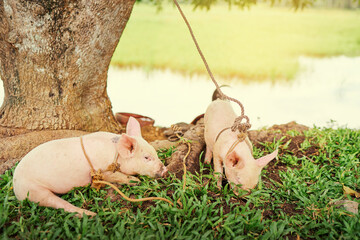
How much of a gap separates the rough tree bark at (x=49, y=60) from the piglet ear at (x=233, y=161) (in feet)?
7.80

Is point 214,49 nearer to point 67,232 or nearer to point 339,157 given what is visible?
point 339,157

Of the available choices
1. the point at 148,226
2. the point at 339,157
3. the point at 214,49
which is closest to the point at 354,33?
the point at 214,49

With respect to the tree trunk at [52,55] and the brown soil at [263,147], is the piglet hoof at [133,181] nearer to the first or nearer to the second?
the brown soil at [263,147]

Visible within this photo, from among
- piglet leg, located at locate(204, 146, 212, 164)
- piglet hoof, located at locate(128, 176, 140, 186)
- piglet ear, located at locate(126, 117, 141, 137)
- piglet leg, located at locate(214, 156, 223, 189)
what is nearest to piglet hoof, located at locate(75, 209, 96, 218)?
piglet hoof, located at locate(128, 176, 140, 186)

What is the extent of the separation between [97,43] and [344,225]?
3.95 metres

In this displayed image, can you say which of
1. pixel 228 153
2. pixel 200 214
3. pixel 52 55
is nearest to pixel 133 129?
pixel 228 153

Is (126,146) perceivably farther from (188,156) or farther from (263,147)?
(263,147)

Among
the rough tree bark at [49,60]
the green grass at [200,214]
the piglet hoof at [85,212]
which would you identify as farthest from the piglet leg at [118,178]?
the rough tree bark at [49,60]

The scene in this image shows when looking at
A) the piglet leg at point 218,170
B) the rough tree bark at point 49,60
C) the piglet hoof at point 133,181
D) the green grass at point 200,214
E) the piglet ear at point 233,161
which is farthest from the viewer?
the rough tree bark at point 49,60

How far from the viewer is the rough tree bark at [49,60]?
468 cm

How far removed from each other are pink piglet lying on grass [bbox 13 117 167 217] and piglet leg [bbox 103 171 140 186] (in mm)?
14

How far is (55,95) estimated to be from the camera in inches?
196

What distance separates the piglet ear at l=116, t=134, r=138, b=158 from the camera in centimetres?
334

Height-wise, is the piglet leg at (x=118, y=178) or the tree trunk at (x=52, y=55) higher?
the tree trunk at (x=52, y=55)
